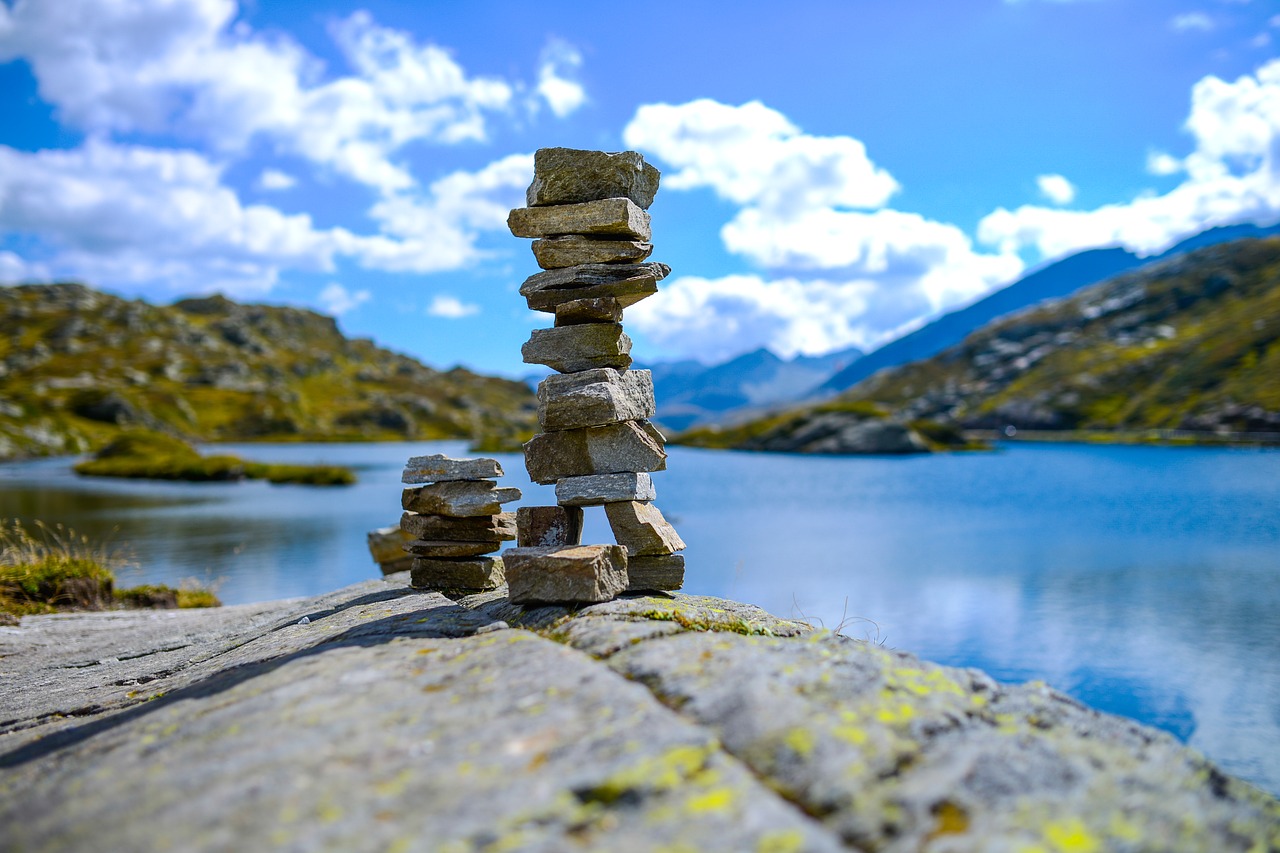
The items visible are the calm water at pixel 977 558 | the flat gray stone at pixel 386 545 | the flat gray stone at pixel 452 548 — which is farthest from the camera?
the calm water at pixel 977 558

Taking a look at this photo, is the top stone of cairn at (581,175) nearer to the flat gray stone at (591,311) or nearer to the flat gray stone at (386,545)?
the flat gray stone at (591,311)

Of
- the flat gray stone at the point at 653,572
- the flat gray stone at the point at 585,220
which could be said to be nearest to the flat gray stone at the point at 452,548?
A: the flat gray stone at the point at 653,572

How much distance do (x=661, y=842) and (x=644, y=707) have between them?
184cm

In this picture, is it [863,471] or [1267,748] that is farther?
[863,471]

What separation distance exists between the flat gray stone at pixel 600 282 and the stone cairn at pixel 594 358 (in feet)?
0.06

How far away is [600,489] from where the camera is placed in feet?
41.9

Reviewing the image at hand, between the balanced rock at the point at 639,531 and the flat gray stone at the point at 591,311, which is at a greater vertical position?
the flat gray stone at the point at 591,311

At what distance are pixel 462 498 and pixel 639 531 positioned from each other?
12.6ft

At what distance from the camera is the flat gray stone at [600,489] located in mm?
12719

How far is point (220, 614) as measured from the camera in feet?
62.9

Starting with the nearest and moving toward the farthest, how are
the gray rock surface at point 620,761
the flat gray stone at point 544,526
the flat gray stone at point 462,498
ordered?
the gray rock surface at point 620,761 → the flat gray stone at point 544,526 → the flat gray stone at point 462,498

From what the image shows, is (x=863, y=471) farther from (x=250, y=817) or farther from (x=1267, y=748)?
(x=250, y=817)

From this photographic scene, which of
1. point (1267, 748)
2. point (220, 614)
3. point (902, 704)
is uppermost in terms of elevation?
point (902, 704)

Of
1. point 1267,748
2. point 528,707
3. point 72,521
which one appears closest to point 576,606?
point 528,707
